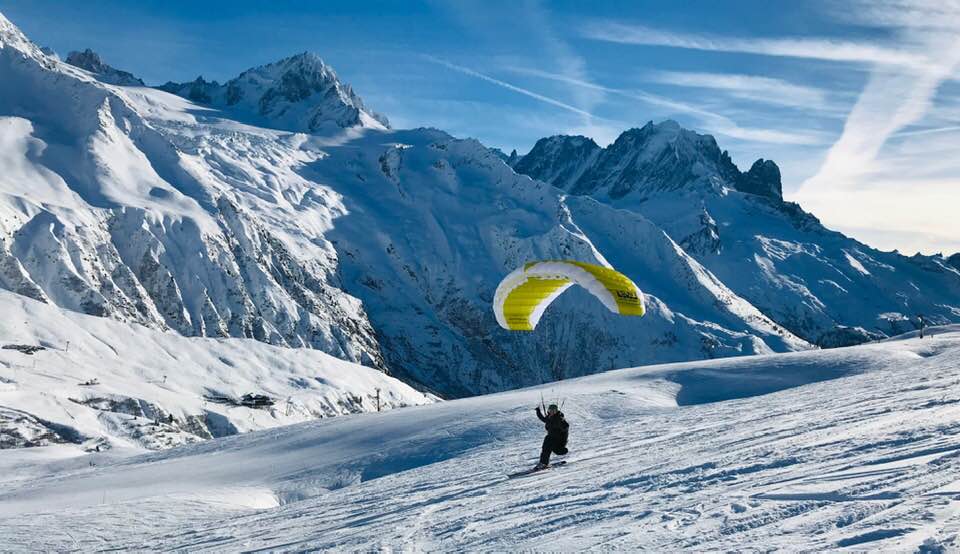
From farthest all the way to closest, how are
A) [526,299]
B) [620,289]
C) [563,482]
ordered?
[526,299], [620,289], [563,482]

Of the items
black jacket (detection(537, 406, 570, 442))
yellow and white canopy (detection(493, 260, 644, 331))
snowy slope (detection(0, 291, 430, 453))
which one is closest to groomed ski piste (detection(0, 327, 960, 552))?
black jacket (detection(537, 406, 570, 442))

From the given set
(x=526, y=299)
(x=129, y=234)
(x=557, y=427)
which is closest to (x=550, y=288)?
(x=526, y=299)

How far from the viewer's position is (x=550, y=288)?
27.3 metres

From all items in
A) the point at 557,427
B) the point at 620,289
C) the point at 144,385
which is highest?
the point at 144,385

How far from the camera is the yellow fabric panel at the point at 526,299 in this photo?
1065 inches

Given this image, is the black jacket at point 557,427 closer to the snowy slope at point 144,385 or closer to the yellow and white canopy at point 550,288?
the yellow and white canopy at point 550,288

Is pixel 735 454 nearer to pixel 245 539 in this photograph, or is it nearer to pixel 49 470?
pixel 245 539

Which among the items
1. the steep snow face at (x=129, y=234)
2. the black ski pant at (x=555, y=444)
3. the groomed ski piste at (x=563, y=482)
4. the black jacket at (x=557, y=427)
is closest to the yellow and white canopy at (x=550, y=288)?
the groomed ski piste at (x=563, y=482)

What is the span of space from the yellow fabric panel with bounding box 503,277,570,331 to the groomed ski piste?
3883 mm

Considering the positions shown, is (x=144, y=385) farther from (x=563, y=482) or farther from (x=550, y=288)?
(x=563, y=482)

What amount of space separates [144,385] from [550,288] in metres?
78.7

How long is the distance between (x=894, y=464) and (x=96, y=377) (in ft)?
310

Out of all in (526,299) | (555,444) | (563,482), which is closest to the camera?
(563,482)

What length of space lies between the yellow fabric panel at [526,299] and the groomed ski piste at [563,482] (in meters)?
3.88
